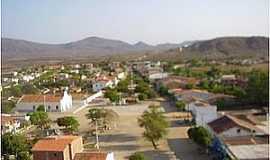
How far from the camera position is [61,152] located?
1201 cm

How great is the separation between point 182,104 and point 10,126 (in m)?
9.93

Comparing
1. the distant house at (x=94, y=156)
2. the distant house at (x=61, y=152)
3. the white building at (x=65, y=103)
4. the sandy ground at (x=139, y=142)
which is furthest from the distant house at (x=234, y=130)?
the white building at (x=65, y=103)

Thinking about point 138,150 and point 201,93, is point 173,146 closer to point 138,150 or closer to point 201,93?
point 138,150

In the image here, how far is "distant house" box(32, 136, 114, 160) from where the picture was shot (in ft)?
39.1

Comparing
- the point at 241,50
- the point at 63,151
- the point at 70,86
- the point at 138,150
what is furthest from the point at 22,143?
the point at 241,50

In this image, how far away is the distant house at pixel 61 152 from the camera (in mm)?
11931

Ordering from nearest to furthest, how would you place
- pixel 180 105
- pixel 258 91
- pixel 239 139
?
pixel 239 139 → pixel 258 91 → pixel 180 105

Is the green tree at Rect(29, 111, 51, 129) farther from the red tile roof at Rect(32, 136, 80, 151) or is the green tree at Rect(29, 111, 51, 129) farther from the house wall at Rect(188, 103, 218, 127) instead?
the red tile roof at Rect(32, 136, 80, 151)

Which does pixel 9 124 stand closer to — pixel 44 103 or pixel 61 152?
pixel 44 103

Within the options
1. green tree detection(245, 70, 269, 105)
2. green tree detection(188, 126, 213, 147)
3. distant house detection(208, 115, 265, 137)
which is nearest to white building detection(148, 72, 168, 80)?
green tree detection(245, 70, 269, 105)

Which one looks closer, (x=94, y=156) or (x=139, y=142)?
(x=94, y=156)

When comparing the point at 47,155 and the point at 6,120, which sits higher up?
the point at 47,155

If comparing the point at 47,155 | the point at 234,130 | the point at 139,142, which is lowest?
the point at 139,142

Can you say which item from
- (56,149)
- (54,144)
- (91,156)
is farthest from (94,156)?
(54,144)
